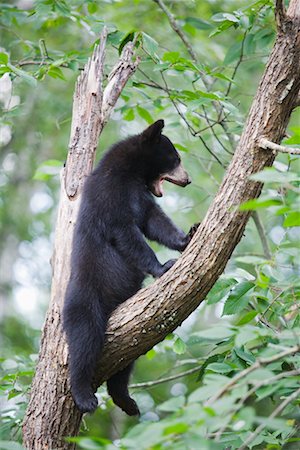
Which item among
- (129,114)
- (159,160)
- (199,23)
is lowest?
(159,160)

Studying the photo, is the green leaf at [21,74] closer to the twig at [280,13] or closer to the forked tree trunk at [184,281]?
the forked tree trunk at [184,281]

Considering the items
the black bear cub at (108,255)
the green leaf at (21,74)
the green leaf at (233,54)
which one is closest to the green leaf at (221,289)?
the black bear cub at (108,255)

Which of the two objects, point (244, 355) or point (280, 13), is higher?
point (280, 13)

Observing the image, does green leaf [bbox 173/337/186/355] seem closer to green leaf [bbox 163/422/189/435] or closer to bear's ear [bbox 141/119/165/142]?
bear's ear [bbox 141/119/165/142]

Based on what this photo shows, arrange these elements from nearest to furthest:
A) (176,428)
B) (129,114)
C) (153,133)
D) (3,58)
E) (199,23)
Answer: (176,428), (3,58), (153,133), (129,114), (199,23)

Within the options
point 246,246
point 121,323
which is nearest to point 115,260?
point 121,323

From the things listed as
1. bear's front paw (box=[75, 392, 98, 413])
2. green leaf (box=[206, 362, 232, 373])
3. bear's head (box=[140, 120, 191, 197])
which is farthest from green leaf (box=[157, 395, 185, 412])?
bear's head (box=[140, 120, 191, 197])

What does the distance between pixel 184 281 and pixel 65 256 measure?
1235mm

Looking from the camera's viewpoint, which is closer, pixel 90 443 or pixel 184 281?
pixel 90 443

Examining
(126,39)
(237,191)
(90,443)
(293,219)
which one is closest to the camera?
(90,443)

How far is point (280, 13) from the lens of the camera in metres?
3.71

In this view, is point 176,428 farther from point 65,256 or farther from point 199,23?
point 199,23

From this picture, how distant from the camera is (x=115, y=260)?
15.2ft

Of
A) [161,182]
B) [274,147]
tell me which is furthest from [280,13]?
[161,182]
